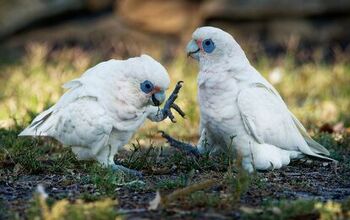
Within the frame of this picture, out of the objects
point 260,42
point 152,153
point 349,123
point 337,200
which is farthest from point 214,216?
point 260,42

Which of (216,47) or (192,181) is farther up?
(216,47)

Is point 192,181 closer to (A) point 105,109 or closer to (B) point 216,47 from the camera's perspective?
(A) point 105,109

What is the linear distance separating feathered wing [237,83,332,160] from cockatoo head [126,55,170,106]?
499 mm

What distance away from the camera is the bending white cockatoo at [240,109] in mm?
4676

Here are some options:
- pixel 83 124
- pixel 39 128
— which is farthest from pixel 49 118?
pixel 83 124

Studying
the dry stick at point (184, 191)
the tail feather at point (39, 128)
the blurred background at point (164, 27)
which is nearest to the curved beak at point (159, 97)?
the tail feather at point (39, 128)

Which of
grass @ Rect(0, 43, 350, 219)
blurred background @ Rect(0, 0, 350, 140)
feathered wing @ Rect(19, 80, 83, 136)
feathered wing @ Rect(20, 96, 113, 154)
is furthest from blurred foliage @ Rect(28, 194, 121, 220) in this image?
blurred background @ Rect(0, 0, 350, 140)

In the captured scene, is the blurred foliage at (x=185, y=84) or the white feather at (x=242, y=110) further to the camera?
Result: the blurred foliage at (x=185, y=84)

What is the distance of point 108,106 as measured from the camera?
454 centimetres

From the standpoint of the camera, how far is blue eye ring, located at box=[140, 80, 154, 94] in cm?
448

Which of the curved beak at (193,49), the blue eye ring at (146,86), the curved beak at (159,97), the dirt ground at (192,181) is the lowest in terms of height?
the dirt ground at (192,181)

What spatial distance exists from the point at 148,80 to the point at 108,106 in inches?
11.3

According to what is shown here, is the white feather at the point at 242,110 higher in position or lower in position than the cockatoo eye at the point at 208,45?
lower

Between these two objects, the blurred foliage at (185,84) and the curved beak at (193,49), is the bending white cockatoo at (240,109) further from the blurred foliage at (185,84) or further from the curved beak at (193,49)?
the blurred foliage at (185,84)
